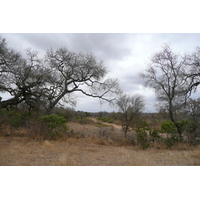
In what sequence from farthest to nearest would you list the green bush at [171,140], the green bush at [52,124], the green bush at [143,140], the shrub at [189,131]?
the green bush at [52,124], the shrub at [189,131], the green bush at [171,140], the green bush at [143,140]

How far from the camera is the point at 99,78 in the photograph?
1814 cm

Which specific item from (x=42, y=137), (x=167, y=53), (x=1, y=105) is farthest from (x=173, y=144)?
(x=1, y=105)

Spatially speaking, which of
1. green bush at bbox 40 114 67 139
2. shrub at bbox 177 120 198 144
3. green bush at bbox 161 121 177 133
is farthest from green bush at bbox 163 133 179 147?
green bush at bbox 40 114 67 139

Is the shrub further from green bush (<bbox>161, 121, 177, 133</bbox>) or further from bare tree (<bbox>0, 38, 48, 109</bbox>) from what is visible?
bare tree (<bbox>0, 38, 48, 109</bbox>)

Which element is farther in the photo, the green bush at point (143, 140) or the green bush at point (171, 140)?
the green bush at point (171, 140)

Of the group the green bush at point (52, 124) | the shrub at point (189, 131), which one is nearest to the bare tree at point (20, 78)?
the green bush at point (52, 124)

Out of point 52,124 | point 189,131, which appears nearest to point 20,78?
point 52,124

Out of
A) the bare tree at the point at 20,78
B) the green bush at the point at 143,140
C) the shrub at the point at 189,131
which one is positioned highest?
the bare tree at the point at 20,78

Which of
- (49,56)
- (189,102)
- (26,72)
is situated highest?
(49,56)

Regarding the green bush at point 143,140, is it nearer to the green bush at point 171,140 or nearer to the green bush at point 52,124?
the green bush at point 171,140

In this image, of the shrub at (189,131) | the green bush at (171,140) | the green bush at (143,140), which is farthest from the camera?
the shrub at (189,131)

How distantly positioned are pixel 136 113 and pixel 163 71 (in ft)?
16.2

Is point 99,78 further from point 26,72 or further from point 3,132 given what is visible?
point 3,132

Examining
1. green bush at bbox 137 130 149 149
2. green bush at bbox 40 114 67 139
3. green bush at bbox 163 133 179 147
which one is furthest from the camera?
green bush at bbox 40 114 67 139
